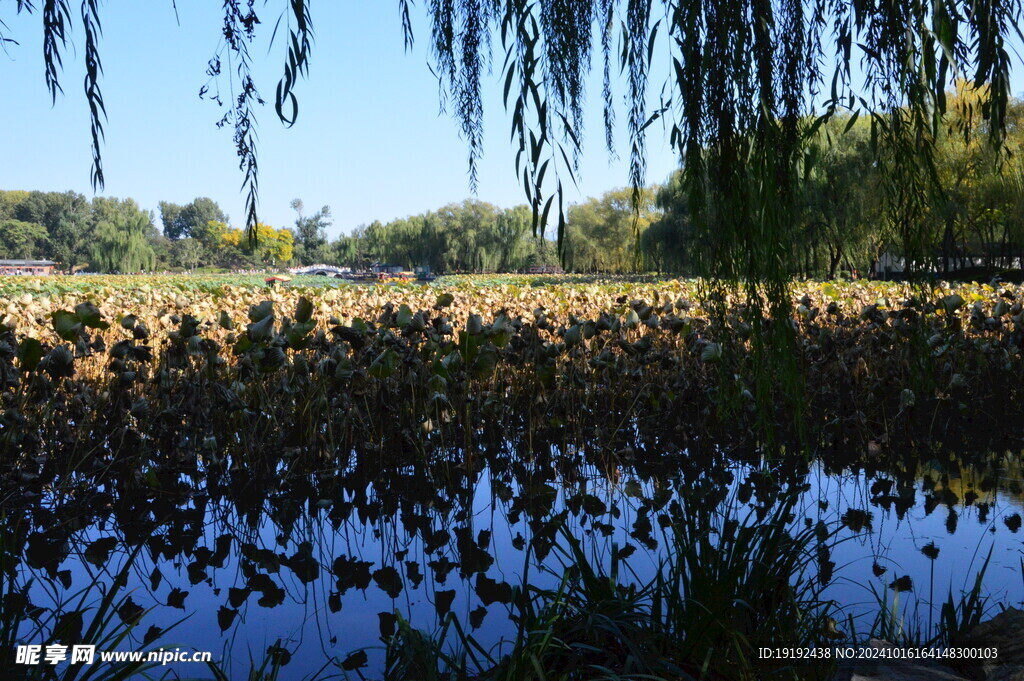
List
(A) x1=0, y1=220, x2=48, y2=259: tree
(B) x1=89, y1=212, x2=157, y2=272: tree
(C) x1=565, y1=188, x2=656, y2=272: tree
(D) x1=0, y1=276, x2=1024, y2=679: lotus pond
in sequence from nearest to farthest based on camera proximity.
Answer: (D) x1=0, y1=276, x2=1024, y2=679: lotus pond, (C) x1=565, y1=188, x2=656, y2=272: tree, (B) x1=89, y1=212, x2=157, y2=272: tree, (A) x1=0, y1=220, x2=48, y2=259: tree

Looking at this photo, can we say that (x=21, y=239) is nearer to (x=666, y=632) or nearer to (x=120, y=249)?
(x=120, y=249)

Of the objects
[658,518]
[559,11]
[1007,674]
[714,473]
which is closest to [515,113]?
[559,11]

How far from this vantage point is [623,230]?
48844 millimetres

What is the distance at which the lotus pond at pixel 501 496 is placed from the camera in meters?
2.20

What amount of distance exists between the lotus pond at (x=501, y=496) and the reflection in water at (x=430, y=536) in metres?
0.02

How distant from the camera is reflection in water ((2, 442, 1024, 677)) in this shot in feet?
8.47

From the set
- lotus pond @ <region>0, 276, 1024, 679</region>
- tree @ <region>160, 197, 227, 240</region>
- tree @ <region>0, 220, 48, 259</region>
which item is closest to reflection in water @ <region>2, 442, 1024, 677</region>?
lotus pond @ <region>0, 276, 1024, 679</region>

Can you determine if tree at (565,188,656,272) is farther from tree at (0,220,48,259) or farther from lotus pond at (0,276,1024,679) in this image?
tree at (0,220,48,259)

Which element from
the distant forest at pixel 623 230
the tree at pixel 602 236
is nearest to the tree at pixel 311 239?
the distant forest at pixel 623 230

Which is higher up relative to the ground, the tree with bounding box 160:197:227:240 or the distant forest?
the tree with bounding box 160:197:227:240

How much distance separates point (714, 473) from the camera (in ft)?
14.1

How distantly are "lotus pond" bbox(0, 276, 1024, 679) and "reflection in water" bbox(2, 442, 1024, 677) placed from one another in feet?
0.05

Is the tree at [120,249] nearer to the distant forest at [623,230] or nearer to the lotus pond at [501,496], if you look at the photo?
the distant forest at [623,230]

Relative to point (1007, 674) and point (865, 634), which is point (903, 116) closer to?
point (1007, 674)
